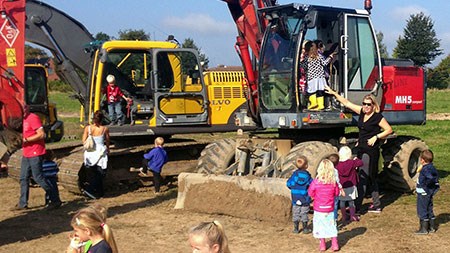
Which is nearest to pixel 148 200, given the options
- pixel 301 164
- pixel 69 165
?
pixel 69 165

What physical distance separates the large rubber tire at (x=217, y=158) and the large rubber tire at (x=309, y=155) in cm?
Result: 164

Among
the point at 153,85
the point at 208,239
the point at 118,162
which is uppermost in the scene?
the point at 153,85

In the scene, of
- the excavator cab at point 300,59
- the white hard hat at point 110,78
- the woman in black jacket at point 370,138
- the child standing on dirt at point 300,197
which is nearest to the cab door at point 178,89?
the white hard hat at point 110,78

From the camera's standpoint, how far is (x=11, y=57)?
9.02m

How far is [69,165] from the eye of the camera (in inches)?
452

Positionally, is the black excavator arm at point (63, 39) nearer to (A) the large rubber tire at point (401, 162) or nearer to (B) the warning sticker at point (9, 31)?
(B) the warning sticker at point (9, 31)

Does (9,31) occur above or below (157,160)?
above

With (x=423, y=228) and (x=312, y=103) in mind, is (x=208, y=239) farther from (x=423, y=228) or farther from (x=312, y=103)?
(x=312, y=103)

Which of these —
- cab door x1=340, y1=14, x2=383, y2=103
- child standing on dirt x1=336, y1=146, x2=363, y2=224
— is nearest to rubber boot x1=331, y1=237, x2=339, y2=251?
child standing on dirt x1=336, y1=146, x2=363, y2=224

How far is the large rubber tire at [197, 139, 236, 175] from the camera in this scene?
10.9 m

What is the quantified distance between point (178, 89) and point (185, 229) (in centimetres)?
415

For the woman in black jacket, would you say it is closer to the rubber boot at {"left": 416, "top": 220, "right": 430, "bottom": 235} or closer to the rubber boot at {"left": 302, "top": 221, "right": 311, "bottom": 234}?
the rubber boot at {"left": 416, "top": 220, "right": 430, "bottom": 235}

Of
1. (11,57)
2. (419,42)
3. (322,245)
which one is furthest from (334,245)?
(419,42)

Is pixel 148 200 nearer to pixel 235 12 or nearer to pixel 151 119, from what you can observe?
pixel 151 119
